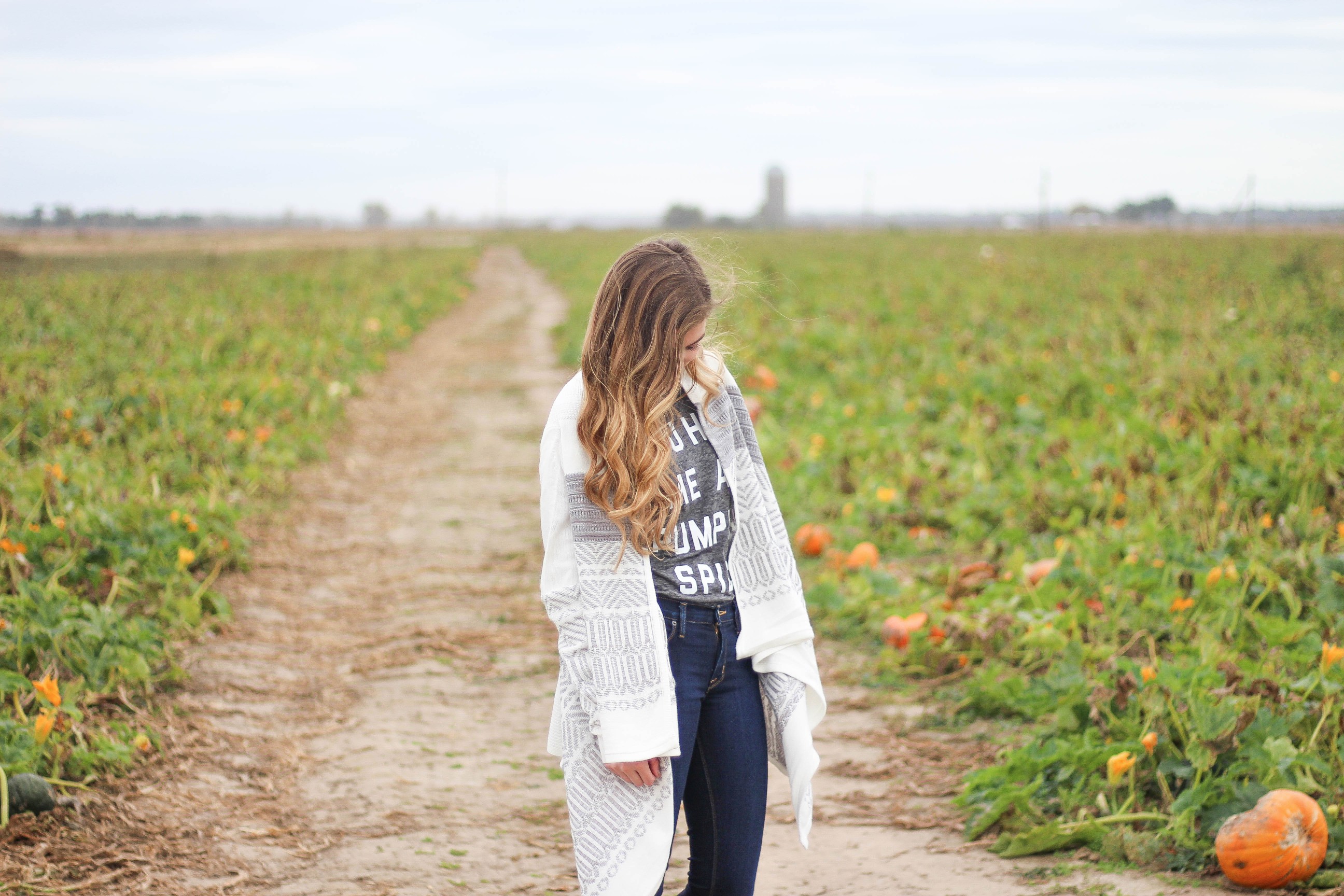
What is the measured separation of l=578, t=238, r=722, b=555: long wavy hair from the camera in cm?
197

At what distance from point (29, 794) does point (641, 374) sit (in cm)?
241

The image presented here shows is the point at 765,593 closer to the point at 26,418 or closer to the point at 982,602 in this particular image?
the point at 982,602

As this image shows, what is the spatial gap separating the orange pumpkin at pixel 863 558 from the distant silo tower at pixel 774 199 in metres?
98.7

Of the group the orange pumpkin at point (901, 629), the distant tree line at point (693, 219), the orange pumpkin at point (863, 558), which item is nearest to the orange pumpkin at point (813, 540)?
the orange pumpkin at point (863, 558)

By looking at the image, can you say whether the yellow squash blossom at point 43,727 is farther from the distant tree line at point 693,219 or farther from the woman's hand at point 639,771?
the distant tree line at point 693,219

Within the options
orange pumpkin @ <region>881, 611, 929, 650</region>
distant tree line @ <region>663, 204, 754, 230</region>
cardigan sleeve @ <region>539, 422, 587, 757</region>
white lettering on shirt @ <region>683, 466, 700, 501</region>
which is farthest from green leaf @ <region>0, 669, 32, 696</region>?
distant tree line @ <region>663, 204, 754, 230</region>

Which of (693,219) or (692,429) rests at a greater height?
(693,219)

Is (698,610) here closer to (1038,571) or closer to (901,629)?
(901,629)

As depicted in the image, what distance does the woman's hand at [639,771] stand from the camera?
6.34ft

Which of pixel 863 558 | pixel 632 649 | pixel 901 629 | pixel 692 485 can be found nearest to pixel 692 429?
pixel 692 485

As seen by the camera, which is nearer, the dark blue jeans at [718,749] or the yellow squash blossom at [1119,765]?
the dark blue jeans at [718,749]

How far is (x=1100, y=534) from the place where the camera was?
16.8ft

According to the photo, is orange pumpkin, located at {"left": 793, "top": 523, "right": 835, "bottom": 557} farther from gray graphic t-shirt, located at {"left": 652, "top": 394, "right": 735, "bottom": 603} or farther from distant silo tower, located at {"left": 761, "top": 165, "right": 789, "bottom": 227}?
distant silo tower, located at {"left": 761, "top": 165, "right": 789, "bottom": 227}

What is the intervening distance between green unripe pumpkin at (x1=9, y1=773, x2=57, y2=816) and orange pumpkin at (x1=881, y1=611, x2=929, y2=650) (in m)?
3.16
